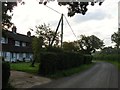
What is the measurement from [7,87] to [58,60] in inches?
598

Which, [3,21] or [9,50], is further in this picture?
[9,50]

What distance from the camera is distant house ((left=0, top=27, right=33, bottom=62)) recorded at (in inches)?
2133

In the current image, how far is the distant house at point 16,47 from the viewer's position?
54.2 metres

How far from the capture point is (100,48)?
155000mm

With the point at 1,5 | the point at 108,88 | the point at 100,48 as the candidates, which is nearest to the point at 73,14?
the point at 1,5

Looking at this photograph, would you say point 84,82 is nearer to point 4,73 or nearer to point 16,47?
point 4,73

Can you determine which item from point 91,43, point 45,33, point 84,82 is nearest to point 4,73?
point 84,82

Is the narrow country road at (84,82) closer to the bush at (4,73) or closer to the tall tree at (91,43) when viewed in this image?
the bush at (4,73)

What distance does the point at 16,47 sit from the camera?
194 feet

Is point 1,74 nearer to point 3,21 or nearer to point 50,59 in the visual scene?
point 3,21

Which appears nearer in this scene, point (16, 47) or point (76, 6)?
point (76, 6)

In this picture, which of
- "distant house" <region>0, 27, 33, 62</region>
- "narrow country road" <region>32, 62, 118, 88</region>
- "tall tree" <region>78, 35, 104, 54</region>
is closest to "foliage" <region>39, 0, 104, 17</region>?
"narrow country road" <region>32, 62, 118, 88</region>

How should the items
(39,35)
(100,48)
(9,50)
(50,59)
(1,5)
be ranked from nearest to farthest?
(1,5), (50,59), (39,35), (9,50), (100,48)

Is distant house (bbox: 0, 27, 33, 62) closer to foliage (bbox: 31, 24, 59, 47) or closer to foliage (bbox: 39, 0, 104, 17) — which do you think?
foliage (bbox: 31, 24, 59, 47)
